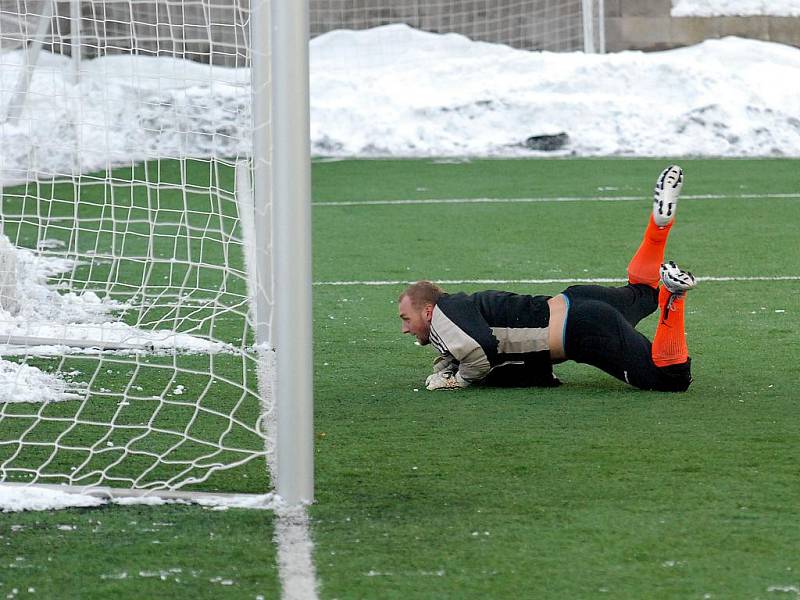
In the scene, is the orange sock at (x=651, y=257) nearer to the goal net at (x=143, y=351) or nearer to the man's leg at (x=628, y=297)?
the man's leg at (x=628, y=297)

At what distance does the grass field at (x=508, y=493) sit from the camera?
3363mm

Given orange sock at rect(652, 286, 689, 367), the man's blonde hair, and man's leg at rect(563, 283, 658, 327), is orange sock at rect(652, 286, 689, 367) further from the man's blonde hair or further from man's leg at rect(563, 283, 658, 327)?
the man's blonde hair

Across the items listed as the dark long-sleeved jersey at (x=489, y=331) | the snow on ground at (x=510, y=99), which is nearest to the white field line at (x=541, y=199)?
the snow on ground at (x=510, y=99)

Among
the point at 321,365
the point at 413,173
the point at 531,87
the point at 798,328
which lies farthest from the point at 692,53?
the point at 321,365

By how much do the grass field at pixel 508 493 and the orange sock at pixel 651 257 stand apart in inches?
17.7

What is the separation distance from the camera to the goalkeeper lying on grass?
17.2ft

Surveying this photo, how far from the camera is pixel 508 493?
4023 millimetres

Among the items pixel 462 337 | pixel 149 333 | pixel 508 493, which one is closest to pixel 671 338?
pixel 462 337

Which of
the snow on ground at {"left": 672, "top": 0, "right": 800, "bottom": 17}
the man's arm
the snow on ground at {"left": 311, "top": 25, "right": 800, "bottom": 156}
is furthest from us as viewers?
the snow on ground at {"left": 672, "top": 0, "right": 800, "bottom": 17}

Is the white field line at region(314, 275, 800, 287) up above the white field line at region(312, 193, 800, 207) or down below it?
below

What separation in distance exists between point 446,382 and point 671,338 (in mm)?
909

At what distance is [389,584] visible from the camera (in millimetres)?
3320

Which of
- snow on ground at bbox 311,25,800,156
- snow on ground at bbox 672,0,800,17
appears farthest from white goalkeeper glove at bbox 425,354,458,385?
snow on ground at bbox 672,0,800,17

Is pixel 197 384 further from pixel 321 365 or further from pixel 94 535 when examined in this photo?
pixel 94 535
